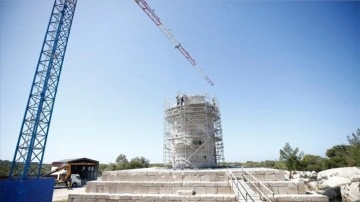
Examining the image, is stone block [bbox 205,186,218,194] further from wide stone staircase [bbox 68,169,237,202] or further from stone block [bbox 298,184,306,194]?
stone block [bbox 298,184,306,194]

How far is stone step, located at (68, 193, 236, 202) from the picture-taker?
10602mm

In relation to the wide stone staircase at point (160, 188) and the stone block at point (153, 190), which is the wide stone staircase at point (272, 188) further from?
the stone block at point (153, 190)

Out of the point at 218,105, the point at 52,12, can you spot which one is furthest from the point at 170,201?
the point at 52,12

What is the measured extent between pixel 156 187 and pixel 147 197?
3.20 feet

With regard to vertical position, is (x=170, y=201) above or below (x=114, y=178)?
below

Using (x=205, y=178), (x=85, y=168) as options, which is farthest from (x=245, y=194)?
(x=85, y=168)

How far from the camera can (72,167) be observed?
34000mm

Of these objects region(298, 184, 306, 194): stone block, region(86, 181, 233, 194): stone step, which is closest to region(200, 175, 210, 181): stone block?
region(86, 181, 233, 194): stone step

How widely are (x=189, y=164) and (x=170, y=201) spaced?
25.4 feet

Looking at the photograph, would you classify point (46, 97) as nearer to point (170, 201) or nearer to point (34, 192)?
point (34, 192)

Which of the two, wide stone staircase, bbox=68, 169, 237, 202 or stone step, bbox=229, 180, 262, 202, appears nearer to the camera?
stone step, bbox=229, 180, 262, 202

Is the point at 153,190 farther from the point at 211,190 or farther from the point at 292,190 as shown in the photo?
the point at 292,190

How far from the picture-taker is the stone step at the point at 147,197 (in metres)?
10.6

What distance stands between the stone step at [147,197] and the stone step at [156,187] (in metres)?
0.69
